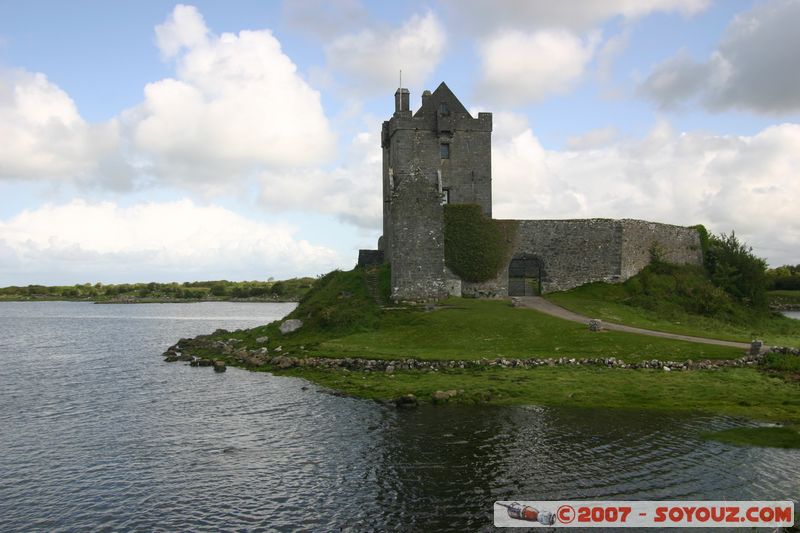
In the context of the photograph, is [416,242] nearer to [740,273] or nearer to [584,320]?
[584,320]

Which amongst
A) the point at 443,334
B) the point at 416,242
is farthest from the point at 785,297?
the point at 443,334

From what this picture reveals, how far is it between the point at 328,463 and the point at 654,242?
39933 millimetres

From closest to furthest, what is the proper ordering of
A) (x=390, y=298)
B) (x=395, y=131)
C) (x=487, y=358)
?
(x=487, y=358)
(x=390, y=298)
(x=395, y=131)

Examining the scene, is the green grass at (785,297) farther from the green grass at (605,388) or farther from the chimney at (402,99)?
the green grass at (605,388)

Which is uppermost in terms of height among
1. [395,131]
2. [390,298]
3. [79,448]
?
[395,131]

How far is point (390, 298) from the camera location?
42.9 meters

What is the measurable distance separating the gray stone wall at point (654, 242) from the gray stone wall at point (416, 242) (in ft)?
50.1

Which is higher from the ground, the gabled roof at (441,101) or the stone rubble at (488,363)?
the gabled roof at (441,101)

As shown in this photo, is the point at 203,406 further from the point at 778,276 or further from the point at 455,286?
the point at 778,276

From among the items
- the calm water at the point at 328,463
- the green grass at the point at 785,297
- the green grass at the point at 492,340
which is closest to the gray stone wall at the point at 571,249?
the green grass at the point at 492,340

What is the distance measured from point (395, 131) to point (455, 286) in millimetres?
14054

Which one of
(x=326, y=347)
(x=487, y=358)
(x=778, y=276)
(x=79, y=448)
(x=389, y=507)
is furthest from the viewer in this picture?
(x=778, y=276)

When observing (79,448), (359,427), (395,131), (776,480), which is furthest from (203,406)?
(395,131)

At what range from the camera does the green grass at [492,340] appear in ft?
100
